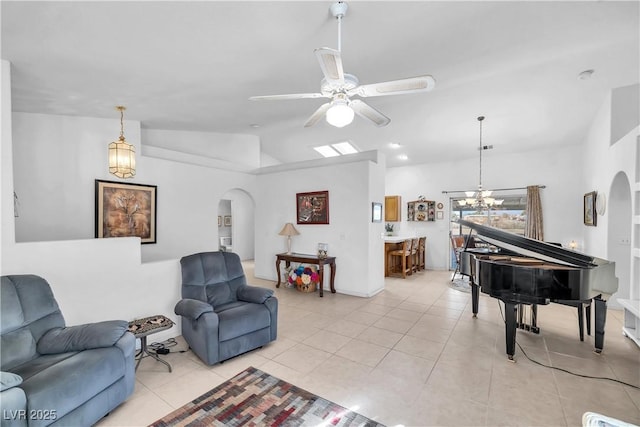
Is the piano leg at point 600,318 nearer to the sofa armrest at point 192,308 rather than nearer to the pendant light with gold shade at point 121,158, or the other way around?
the sofa armrest at point 192,308

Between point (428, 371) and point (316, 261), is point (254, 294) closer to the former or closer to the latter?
point (428, 371)

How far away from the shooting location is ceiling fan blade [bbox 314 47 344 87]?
1685mm

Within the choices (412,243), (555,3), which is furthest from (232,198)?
(555,3)

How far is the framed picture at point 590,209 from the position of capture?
497 cm

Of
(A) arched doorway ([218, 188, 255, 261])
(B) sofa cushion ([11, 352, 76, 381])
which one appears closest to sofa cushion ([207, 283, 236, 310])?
(B) sofa cushion ([11, 352, 76, 381])

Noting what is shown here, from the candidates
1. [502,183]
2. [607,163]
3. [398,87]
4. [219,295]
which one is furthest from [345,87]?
[502,183]

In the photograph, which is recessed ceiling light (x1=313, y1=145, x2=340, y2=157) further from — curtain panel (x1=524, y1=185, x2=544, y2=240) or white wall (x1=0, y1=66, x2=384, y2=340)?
curtain panel (x1=524, y1=185, x2=544, y2=240)

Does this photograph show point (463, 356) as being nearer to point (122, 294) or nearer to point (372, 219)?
point (372, 219)

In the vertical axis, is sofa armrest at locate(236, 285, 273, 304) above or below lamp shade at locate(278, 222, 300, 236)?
below

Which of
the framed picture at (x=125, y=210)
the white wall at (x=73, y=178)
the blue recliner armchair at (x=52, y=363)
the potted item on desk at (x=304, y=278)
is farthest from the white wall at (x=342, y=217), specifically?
the blue recliner armchair at (x=52, y=363)

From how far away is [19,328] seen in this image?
1.97m

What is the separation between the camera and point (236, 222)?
9562 millimetres

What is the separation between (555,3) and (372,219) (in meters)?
3.57

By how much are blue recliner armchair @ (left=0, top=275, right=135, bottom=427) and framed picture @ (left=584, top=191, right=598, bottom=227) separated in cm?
720
